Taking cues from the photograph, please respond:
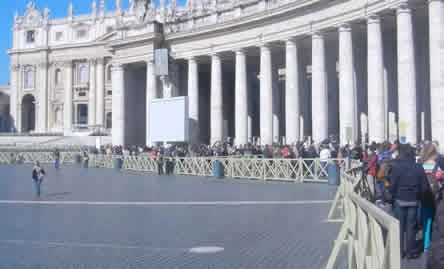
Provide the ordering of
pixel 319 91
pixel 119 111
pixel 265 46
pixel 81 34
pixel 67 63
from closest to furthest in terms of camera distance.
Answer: pixel 319 91, pixel 265 46, pixel 119 111, pixel 67 63, pixel 81 34

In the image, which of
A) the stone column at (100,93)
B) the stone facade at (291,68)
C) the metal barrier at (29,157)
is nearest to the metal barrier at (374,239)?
the stone facade at (291,68)

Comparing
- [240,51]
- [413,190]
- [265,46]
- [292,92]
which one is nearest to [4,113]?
[240,51]

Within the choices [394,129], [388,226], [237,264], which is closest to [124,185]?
[394,129]

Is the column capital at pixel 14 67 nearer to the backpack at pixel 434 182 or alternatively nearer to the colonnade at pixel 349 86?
the colonnade at pixel 349 86

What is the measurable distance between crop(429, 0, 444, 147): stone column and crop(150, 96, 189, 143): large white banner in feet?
55.3

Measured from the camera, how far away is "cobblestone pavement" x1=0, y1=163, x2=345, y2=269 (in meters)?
7.32

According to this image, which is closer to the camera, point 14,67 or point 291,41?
point 291,41

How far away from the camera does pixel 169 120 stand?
34125 mm

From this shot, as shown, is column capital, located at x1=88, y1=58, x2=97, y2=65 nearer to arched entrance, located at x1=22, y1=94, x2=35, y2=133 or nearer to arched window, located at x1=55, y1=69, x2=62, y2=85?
arched window, located at x1=55, y1=69, x2=62, y2=85

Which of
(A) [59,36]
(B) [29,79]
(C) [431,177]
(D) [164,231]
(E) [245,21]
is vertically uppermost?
(A) [59,36]

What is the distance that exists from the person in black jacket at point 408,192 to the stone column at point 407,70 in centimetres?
1642

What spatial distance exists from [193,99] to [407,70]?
1761 cm

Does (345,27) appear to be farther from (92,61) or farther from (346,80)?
(92,61)

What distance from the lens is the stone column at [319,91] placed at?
28422 millimetres
